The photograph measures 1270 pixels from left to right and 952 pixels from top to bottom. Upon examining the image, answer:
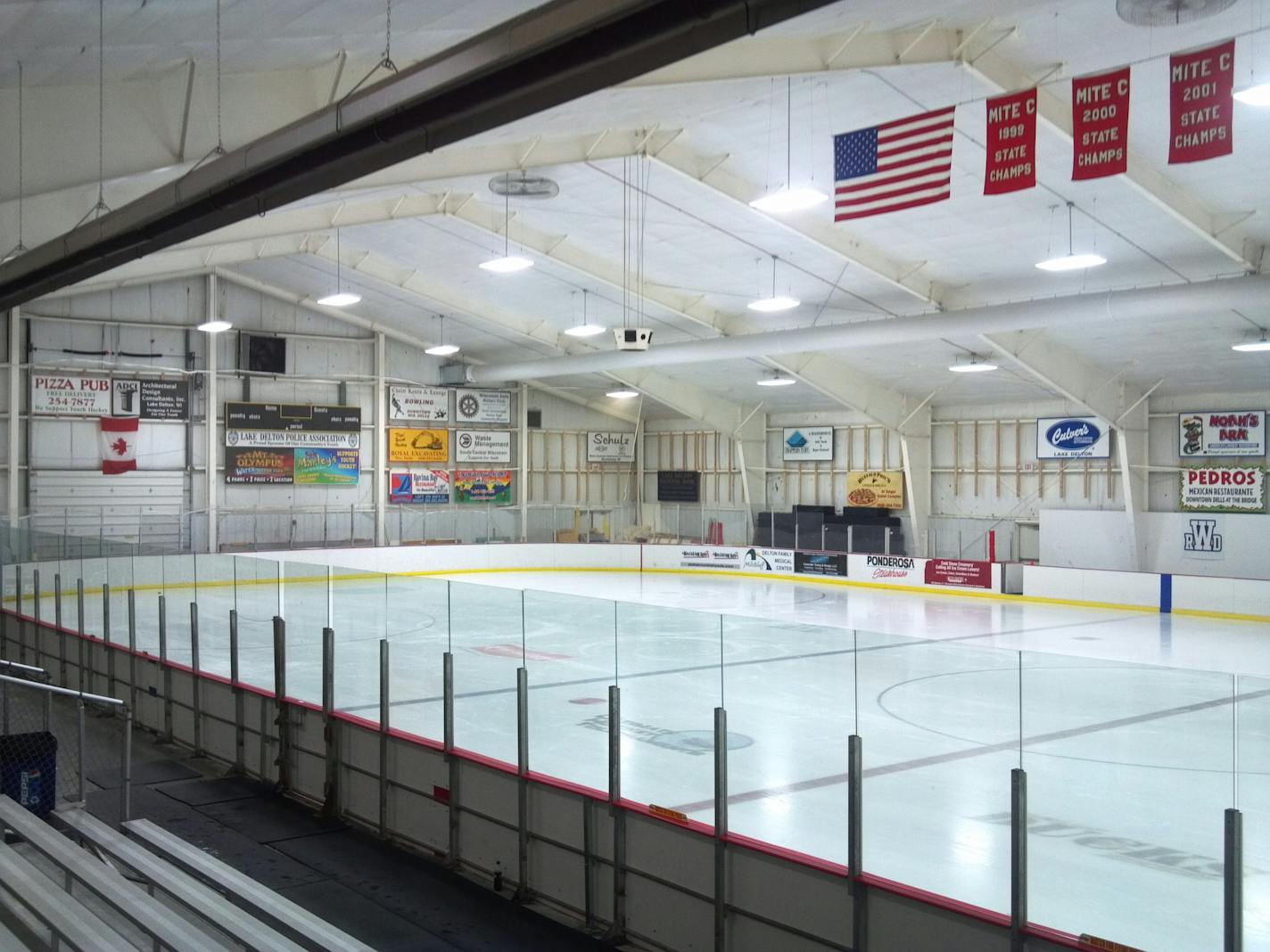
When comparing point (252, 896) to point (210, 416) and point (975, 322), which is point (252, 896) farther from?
point (210, 416)

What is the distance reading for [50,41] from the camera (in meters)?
9.79

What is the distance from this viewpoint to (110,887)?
678 centimetres

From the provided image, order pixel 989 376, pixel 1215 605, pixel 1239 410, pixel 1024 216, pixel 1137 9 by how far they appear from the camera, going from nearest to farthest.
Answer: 1. pixel 1137 9
2. pixel 1024 216
3. pixel 1215 605
4. pixel 1239 410
5. pixel 989 376

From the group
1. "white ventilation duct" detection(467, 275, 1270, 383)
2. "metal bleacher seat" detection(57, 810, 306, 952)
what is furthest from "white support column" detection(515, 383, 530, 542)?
"metal bleacher seat" detection(57, 810, 306, 952)

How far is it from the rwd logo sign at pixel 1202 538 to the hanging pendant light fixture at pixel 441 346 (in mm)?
19795

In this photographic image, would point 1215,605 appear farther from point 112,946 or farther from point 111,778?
point 112,946

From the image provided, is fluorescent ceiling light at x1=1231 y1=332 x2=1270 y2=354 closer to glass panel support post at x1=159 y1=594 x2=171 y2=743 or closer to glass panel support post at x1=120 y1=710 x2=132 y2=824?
glass panel support post at x1=159 y1=594 x2=171 y2=743

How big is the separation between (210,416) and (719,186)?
19.7 meters

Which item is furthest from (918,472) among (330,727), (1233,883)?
(1233,883)

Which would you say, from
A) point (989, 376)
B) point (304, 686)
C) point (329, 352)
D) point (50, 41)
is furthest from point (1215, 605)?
point (329, 352)

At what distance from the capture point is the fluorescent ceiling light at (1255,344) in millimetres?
23000

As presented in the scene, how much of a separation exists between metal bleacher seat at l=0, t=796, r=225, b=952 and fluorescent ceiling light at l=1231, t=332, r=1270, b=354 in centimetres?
2272

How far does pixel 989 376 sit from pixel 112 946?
28.1 meters

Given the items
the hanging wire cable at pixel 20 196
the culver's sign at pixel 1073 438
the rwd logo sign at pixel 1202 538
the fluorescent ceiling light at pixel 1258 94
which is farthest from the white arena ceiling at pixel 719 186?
the rwd logo sign at pixel 1202 538
